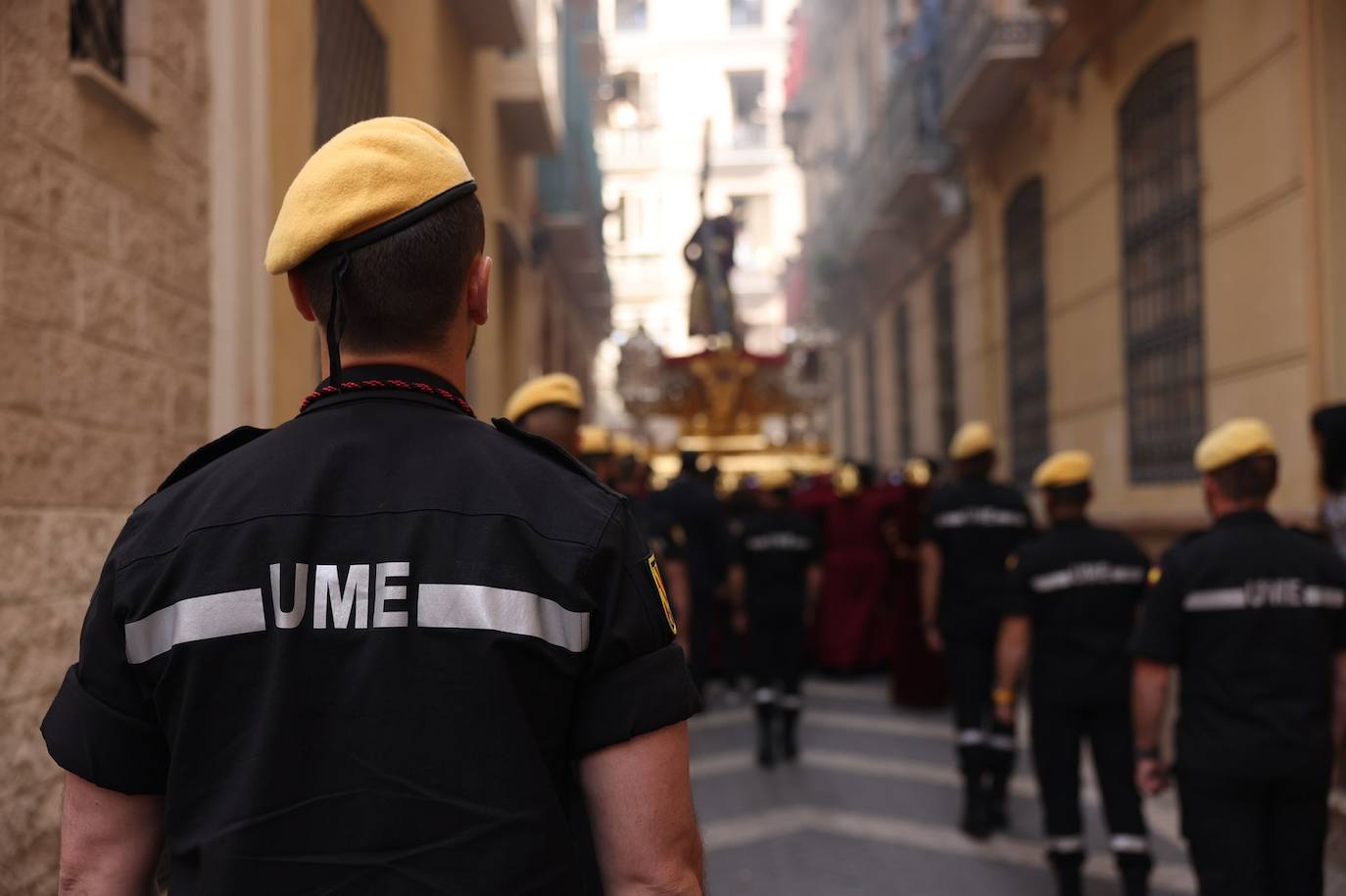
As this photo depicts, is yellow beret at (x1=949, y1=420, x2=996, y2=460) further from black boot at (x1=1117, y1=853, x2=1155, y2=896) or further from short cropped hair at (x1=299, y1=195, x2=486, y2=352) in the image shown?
short cropped hair at (x1=299, y1=195, x2=486, y2=352)

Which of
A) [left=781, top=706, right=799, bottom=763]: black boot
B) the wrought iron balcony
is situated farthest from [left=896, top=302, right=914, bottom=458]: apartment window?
[left=781, top=706, right=799, bottom=763]: black boot

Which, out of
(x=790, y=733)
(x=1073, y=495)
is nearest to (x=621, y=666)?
(x=1073, y=495)

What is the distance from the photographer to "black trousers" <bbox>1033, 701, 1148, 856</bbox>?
19.1 feet

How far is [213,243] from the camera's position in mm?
5570

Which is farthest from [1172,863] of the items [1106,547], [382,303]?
[382,303]

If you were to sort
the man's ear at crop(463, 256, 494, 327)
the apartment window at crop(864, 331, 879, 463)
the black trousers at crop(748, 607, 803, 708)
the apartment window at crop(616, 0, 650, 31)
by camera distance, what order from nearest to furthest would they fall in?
the man's ear at crop(463, 256, 494, 327)
the black trousers at crop(748, 607, 803, 708)
the apartment window at crop(864, 331, 879, 463)
the apartment window at crop(616, 0, 650, 31)

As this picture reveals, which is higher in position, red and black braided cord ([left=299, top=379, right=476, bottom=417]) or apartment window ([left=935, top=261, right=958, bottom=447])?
apartment window ([left=935, top=261, right=958, bottom=447])

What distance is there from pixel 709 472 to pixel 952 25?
709 cm

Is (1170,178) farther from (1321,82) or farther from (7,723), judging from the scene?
(7,723)

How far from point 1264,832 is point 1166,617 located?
697 millimetres

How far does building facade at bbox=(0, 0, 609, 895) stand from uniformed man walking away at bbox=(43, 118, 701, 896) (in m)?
2.25

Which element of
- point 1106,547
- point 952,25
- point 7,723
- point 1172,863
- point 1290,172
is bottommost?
point 1172,863

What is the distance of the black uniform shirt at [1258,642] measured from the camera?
4332 mm

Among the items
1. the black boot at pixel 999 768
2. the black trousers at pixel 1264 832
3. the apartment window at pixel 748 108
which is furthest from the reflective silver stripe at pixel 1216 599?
the apartment window at pixel 748 108
